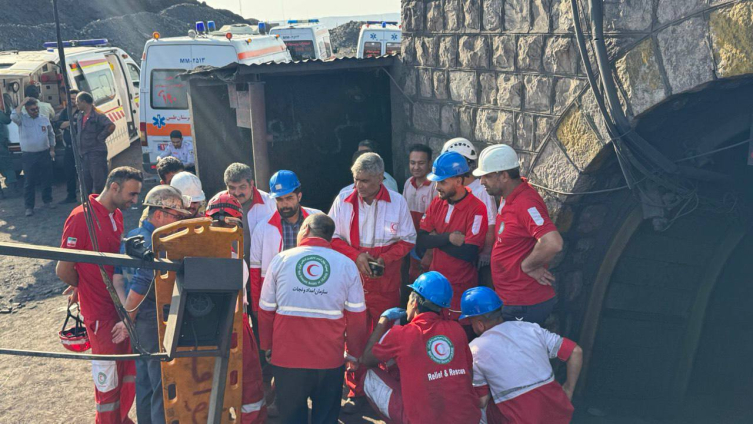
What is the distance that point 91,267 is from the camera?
4.66m

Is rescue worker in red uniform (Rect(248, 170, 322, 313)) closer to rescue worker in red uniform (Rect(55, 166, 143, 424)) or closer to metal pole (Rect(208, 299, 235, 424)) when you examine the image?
rescue worker in red uniform (Rect(55, 166, 143, 424))

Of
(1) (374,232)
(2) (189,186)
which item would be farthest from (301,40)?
(1) (374,232)

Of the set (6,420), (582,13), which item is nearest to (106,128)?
(6,420)

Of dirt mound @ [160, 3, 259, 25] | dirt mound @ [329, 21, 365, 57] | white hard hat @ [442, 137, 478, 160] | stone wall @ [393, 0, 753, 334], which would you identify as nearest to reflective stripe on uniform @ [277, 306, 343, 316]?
A: white hard hat @ [442, 137, 478, 160]

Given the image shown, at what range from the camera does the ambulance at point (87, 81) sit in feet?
39.8

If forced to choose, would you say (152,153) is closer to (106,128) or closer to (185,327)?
(106,128)

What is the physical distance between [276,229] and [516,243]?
5.84 ft

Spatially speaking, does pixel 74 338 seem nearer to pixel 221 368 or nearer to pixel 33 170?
pixel 221 368

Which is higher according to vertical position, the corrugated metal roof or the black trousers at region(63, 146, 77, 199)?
the corrugated metal roof

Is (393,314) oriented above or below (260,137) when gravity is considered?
below

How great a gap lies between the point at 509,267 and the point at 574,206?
881mm

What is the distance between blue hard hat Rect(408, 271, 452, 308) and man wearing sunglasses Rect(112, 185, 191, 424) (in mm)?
1703

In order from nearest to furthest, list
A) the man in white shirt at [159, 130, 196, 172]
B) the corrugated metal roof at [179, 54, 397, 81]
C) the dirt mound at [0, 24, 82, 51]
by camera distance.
A: the corrugated metal roof at [179, 54, 397, 81] → the man in white shirt at [159, 130, 196, 172] → the dirt mound at [0, 24, 82, 51]

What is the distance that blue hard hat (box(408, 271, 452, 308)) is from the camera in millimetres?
4168
